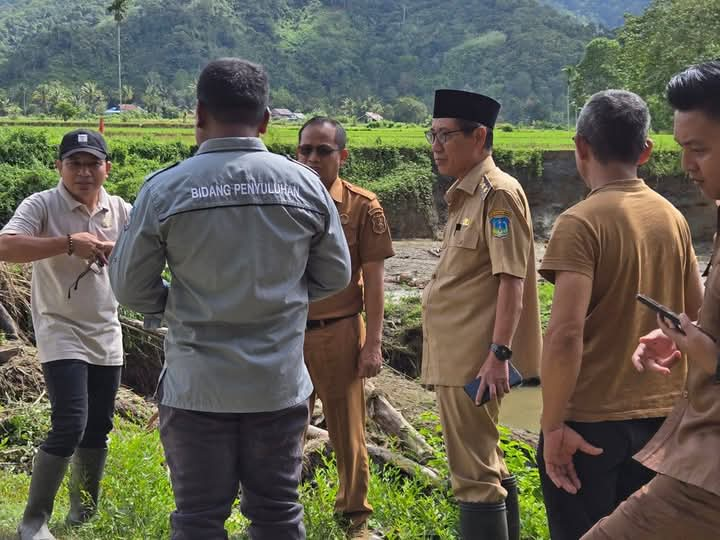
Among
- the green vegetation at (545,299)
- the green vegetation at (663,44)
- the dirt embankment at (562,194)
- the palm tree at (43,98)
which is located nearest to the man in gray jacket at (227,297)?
the green vegetation at (545,299)

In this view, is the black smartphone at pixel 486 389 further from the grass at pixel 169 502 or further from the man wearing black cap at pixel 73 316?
the man wearing black cap at pixel 73 316

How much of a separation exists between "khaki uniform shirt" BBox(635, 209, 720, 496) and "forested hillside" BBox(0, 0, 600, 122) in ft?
257

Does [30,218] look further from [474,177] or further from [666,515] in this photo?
[666,515]

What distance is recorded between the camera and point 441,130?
3721 mm

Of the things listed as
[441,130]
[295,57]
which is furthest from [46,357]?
[295,57]

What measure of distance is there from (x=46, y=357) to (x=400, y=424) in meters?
2.90

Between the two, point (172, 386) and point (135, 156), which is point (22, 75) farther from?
point (172, 386)

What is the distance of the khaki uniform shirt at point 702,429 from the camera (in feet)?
6.80

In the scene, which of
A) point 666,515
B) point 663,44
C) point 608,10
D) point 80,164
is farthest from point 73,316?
point 608,10

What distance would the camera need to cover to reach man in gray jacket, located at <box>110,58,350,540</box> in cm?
265

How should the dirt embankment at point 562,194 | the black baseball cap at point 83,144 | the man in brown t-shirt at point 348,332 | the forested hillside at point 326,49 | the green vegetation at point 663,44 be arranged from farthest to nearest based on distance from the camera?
the forested hillside at point 326,49
the green vegetation at point 663,44
the dirt embankment at point 562,194
the man in brown t-shirt at point 348,332
the black baseball cap at point 83,144

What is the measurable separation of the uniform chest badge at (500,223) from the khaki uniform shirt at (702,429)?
1.28 metres

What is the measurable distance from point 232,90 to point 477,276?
4.43 ft

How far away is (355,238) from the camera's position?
165 inches
